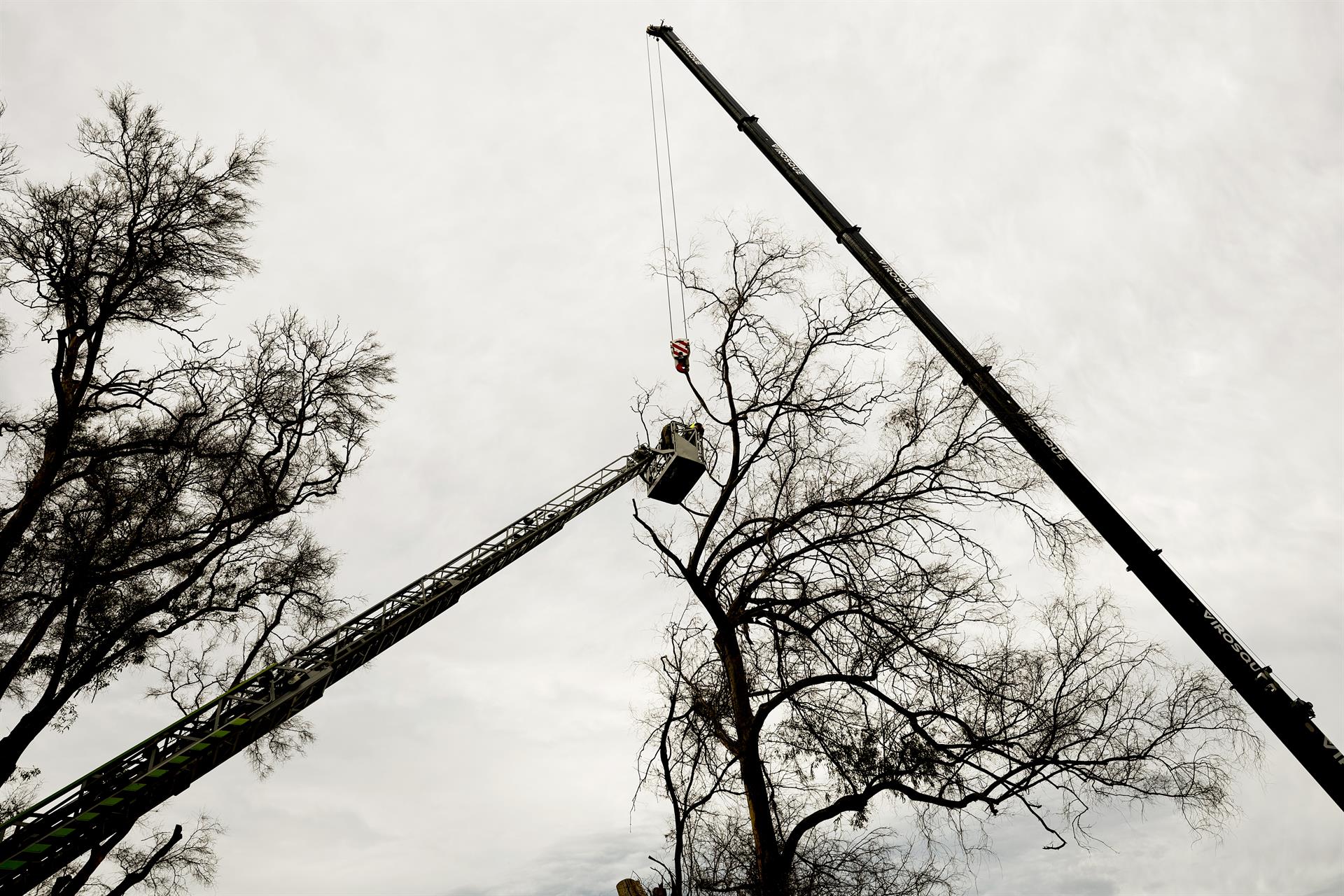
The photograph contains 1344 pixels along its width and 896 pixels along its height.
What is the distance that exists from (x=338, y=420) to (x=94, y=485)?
Result: 4.18 m

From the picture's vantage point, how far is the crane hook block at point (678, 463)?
14.0 metres

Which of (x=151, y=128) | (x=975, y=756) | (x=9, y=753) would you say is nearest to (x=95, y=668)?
(x=9, y=753)

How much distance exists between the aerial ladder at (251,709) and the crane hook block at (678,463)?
0.8 inches

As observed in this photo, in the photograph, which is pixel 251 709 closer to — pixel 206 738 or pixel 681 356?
pixel 206 738

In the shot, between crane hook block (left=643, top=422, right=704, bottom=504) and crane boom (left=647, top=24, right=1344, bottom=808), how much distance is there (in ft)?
15.7

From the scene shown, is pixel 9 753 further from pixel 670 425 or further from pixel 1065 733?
pixel 1065 733

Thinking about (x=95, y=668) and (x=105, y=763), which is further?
(x=95, y=668)

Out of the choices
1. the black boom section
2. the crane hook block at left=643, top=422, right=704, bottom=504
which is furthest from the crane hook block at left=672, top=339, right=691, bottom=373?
the black boom section

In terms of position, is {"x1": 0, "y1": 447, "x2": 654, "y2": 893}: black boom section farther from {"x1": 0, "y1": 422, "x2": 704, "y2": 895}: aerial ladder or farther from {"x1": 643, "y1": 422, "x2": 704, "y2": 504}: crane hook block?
{"x1": 643, "y1": 422, "x2": 704, "y2": 504}: crane hook block

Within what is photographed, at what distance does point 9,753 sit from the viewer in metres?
10.9

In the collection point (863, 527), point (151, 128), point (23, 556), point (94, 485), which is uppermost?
point (151, 128)

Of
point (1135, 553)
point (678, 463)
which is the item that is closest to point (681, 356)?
point (678, 463)

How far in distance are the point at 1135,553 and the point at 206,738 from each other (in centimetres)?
1315

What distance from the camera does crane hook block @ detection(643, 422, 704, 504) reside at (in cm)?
1404
